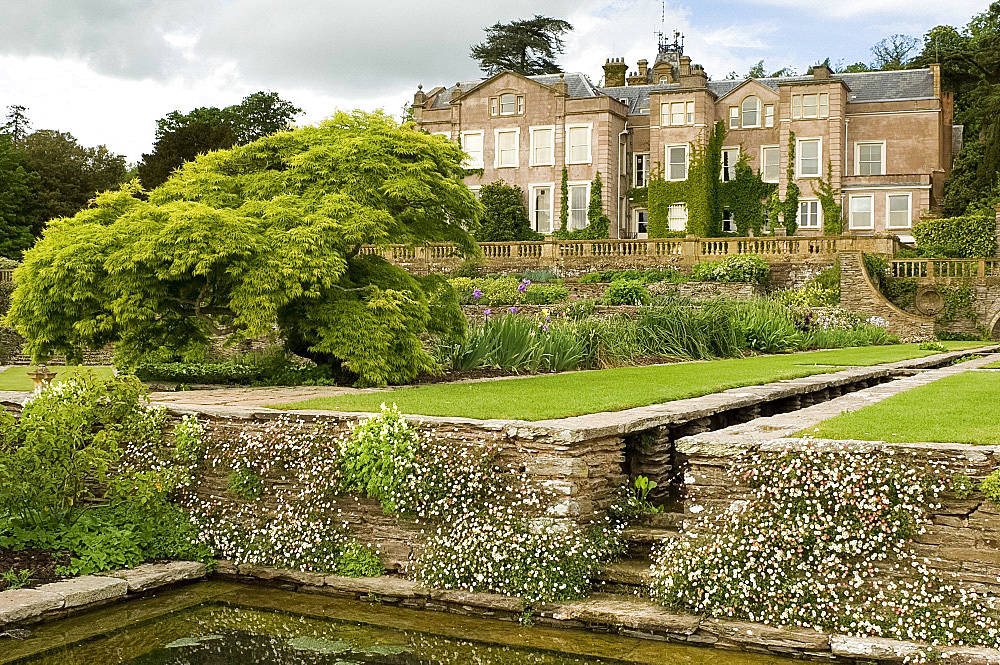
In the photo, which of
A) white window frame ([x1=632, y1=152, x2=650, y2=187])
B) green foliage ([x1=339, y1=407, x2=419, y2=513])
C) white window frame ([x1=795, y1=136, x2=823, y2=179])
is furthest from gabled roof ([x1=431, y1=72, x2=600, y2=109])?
green foliage ([x1=339, y1=407, x2=419, y2=513])

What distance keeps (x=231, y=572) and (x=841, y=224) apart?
43.8 meters

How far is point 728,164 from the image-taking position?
166 feet

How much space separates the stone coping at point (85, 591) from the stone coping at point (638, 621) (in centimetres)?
85

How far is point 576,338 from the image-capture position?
17.8 metres

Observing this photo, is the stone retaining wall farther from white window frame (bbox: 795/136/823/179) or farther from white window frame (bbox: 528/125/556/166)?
white window frame (bbox: 528/125/556/166)

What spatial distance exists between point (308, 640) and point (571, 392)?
4.92 meters

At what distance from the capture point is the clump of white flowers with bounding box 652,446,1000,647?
686cm

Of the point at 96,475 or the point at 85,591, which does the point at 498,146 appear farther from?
the point at 85,591

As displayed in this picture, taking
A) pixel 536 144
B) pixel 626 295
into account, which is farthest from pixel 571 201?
pixel 626 295

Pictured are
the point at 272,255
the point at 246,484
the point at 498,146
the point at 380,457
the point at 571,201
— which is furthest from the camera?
the point at 498,146

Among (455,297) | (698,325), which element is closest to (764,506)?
(455,297)

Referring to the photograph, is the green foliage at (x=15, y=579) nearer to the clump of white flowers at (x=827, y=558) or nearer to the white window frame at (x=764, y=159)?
the clump of white flowers at (x=827, y=558)

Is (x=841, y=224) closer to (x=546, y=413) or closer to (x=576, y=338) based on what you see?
(x=576, y=338)

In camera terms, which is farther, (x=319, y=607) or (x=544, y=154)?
(x=544, y=154)
